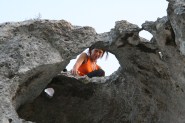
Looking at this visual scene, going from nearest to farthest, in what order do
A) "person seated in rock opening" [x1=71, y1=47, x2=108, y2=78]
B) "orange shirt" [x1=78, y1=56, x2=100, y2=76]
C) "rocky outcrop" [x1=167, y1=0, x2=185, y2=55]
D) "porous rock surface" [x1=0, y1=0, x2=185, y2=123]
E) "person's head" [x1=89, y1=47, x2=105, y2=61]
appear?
1. "rocky outcrop" [x1=167, y1=0, x2=185, y2=55]
2. "porous rock surface" [x1=0, y1=0, x2=185, y2=123]
3. "person's head" [x1=89, y1=47, x2=105, y2=61]
4. "person seated in rock opening" [x1=71, y1=47, x2=108, y2=78]
5. "orange shirt" [x1=78, y1=56, x2=100, y2=76]

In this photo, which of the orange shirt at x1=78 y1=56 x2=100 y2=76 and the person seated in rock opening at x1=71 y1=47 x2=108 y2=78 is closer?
the person seated in rock opening at x1=71 y1=47 x2=108 y2=78

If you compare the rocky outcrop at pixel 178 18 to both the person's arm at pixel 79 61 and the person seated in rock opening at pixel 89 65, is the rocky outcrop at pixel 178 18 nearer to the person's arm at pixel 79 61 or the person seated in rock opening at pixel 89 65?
the person seated in rock opening at pixel 89 65

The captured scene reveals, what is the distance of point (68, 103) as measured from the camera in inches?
219

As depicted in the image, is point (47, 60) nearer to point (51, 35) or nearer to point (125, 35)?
point (51, 35)

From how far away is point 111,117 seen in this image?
5.50m

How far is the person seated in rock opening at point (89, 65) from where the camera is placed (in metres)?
5.54

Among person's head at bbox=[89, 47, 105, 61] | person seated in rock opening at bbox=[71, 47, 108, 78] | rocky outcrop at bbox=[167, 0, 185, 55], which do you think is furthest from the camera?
person seated in rock opening at bbox=[71, 47, 108, 78]

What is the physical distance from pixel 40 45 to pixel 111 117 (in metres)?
1.42

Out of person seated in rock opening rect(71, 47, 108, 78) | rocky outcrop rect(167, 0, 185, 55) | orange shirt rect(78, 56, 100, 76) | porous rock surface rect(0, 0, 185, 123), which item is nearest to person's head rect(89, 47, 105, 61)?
person seated in rock opening rect(71, 47, 108, 78)

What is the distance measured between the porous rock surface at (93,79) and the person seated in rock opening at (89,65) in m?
0.26

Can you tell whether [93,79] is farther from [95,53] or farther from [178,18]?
[178,18]

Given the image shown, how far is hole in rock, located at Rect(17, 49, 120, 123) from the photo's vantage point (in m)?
5.47

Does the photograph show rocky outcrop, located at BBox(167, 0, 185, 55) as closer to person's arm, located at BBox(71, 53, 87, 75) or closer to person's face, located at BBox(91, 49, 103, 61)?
person's face, located at BBox(91, 49, 103, 61)

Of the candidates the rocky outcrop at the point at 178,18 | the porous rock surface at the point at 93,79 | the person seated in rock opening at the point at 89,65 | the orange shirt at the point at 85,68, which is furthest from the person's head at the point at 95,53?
the rocky outcrop at the point at 178,18
